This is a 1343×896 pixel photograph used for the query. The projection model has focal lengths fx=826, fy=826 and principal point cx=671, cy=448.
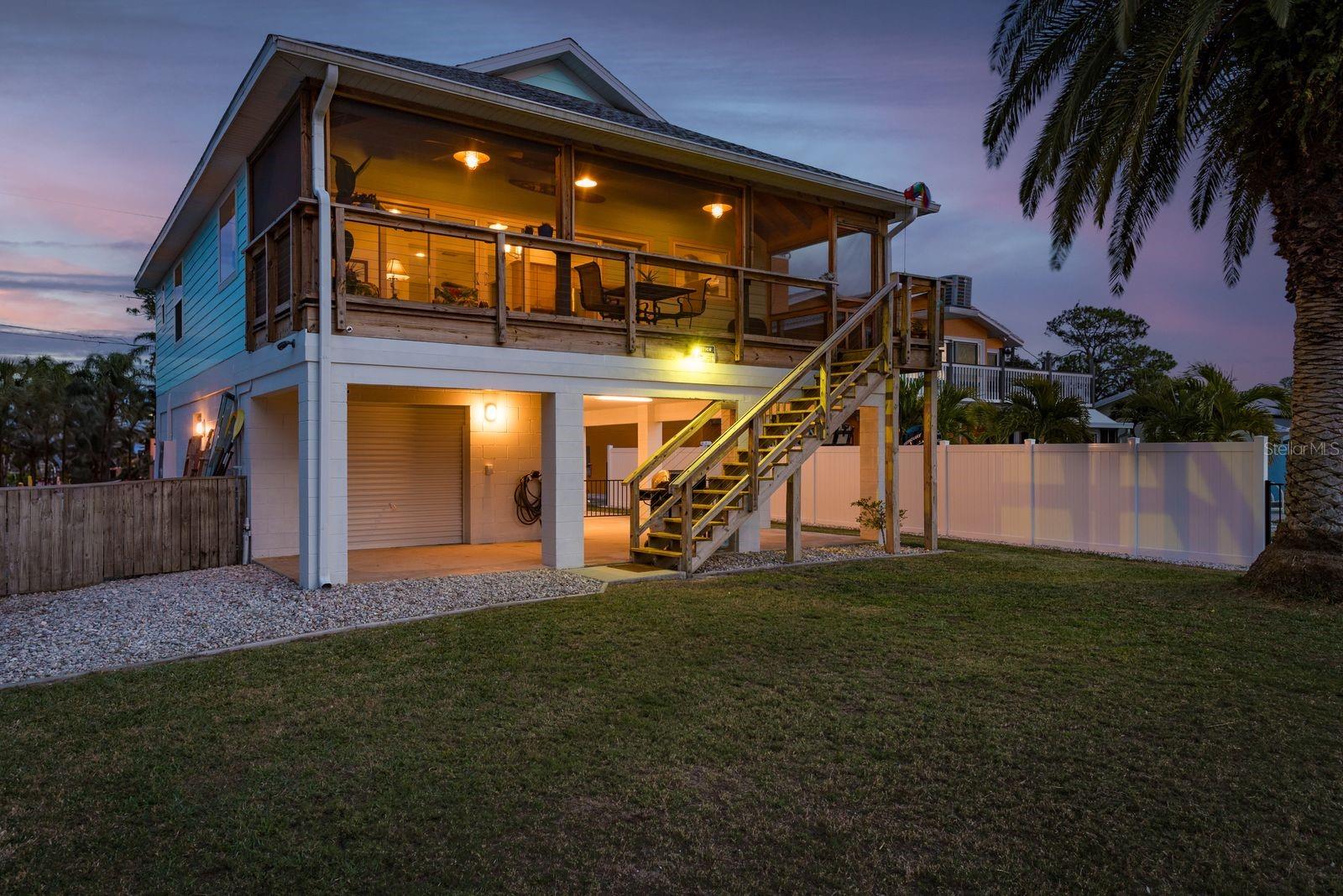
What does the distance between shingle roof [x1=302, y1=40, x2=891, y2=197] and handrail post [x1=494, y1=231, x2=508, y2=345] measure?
1738mm

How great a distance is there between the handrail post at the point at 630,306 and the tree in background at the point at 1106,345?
37421 millimetres

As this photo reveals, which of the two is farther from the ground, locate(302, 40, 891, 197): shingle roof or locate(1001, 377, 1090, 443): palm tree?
locate(302, 40, 891, 197): shingle roof

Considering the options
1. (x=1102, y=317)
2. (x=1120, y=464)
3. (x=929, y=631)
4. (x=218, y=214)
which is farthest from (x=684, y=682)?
(x=1102, y=317)

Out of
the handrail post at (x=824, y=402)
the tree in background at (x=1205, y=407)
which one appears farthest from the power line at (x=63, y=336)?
the tree in background at (x=1205, y=407)

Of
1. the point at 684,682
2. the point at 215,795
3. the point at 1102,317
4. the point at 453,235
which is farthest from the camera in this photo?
the point at 1102,317

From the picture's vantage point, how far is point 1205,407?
527 inches

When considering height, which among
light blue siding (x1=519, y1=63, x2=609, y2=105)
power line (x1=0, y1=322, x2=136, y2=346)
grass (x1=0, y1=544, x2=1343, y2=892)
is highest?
light blue siding (x1=519, y1=63, x2=609, y2=105)

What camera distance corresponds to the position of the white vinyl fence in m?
11.2

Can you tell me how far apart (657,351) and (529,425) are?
3.25 metres

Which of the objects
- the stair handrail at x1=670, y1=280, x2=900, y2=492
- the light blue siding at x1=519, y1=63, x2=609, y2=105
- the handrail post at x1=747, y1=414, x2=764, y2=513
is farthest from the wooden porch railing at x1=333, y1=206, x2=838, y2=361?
the light blue siding at x1=519, y1=63, x2=609, y2=105

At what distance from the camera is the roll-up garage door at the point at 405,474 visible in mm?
12336

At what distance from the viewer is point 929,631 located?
23.4 feet

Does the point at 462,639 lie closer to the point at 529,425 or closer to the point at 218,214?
the point at 529,425

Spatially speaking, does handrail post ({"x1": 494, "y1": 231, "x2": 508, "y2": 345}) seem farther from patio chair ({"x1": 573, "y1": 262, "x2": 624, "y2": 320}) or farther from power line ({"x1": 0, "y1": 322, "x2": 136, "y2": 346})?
power line ({"x1": 0, "y1": 322, "x2": 136, "y2": 346})
